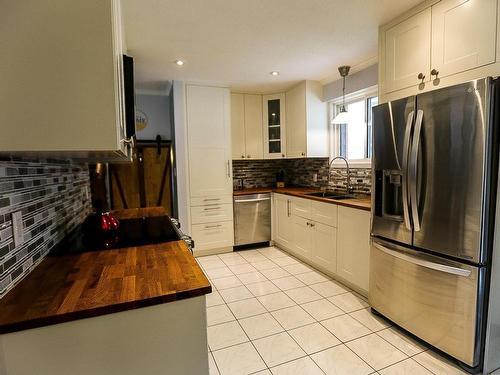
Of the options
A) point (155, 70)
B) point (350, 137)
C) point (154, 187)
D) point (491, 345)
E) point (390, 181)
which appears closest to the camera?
point (491, 345)

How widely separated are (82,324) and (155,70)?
2.98 meters

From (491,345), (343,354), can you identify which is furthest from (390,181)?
(343,354)

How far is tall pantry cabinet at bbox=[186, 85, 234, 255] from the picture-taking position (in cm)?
364

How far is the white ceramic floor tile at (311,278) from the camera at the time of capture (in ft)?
9.68

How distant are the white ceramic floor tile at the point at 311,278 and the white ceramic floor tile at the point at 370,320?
0.64m

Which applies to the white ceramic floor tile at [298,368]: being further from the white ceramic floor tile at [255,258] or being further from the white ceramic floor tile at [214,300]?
the white ceramic floor tile at [255,258]

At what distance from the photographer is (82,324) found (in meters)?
0.84

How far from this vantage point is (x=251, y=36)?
7.69 ft

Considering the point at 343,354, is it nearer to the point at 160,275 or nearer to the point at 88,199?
the point at 160,275

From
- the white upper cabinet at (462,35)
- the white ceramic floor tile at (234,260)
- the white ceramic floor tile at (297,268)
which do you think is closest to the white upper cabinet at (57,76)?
the white upper cabinet at (462,35)

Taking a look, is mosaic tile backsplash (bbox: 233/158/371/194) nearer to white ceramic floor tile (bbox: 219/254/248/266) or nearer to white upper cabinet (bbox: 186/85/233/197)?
white upper cabinet (bbox: 186/85/233/197)

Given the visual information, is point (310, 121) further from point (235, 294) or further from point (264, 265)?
point (235, 294)

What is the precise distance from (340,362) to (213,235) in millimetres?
2379

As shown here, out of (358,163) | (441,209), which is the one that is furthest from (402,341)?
(358,163)
